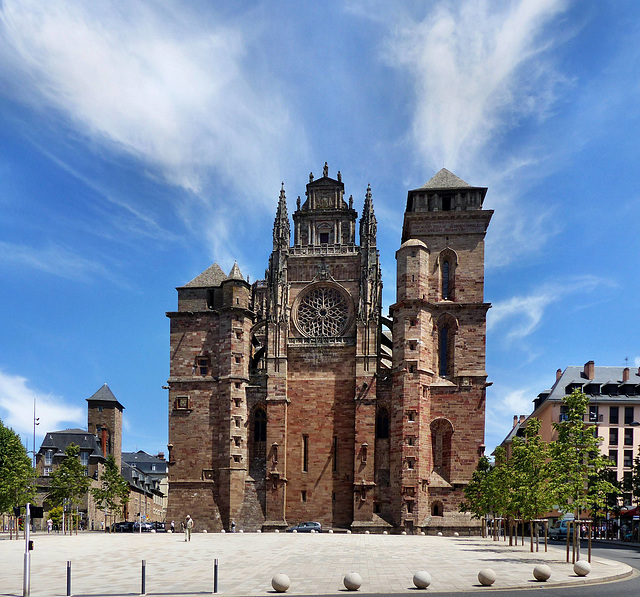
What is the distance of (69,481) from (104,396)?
105ft

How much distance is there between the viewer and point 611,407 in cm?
7938

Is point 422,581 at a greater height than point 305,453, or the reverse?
point 305,453

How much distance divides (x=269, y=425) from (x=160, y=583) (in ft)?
130

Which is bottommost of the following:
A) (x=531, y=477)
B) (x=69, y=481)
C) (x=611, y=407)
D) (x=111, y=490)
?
(x=111, y=490)

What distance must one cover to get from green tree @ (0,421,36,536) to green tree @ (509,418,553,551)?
3827cm

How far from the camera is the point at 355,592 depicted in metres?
20.4

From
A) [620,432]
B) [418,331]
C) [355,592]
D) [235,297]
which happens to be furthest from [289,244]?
[355,592]

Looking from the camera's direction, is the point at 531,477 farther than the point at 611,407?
No

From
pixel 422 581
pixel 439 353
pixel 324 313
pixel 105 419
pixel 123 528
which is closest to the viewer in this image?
pixel 422 581

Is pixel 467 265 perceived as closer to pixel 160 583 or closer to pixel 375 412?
pixel 375 412

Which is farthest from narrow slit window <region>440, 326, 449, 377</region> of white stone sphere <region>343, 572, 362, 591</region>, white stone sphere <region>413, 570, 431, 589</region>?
white stone sphere <region>343, 572, 362, 591</region>

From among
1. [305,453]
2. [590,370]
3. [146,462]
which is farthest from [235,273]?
[146,462]

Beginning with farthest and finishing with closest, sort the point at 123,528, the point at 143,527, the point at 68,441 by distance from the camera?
1. the point at 68,441
2. the point at 143,527
3. the point at 123,528

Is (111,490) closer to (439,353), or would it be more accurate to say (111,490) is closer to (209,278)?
(209,278)
